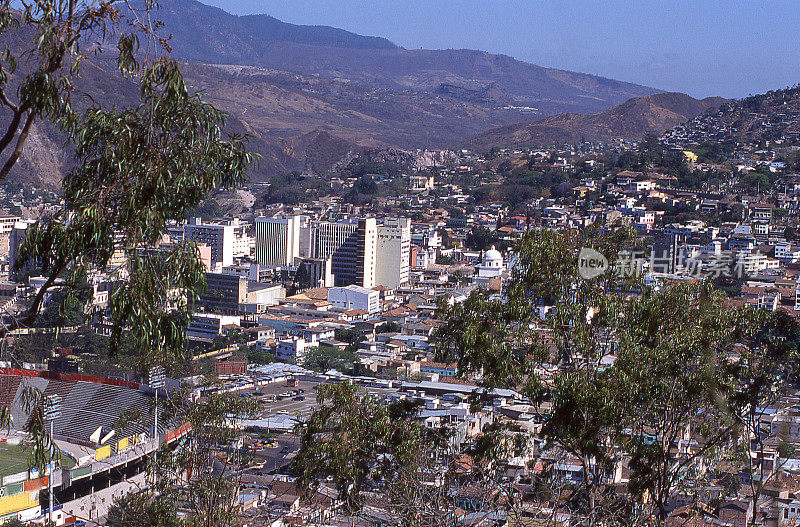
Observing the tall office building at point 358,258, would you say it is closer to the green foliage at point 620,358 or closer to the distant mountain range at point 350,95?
the distant mountain range at point 350,95

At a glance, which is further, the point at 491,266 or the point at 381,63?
the point at 381,63

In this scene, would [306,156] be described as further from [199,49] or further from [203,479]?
[199,49]

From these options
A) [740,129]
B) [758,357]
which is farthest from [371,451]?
[740,129]

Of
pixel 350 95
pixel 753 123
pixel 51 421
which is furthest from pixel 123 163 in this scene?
pixel 350 95

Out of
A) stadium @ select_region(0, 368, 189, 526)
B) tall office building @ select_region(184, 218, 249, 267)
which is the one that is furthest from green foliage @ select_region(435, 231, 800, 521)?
tall office building @ select_region(184, 218, 249, 267)

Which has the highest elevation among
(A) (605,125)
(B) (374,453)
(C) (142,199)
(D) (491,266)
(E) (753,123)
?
(A) (605,125)

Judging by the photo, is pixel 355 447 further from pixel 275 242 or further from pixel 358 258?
pixel 275 242
